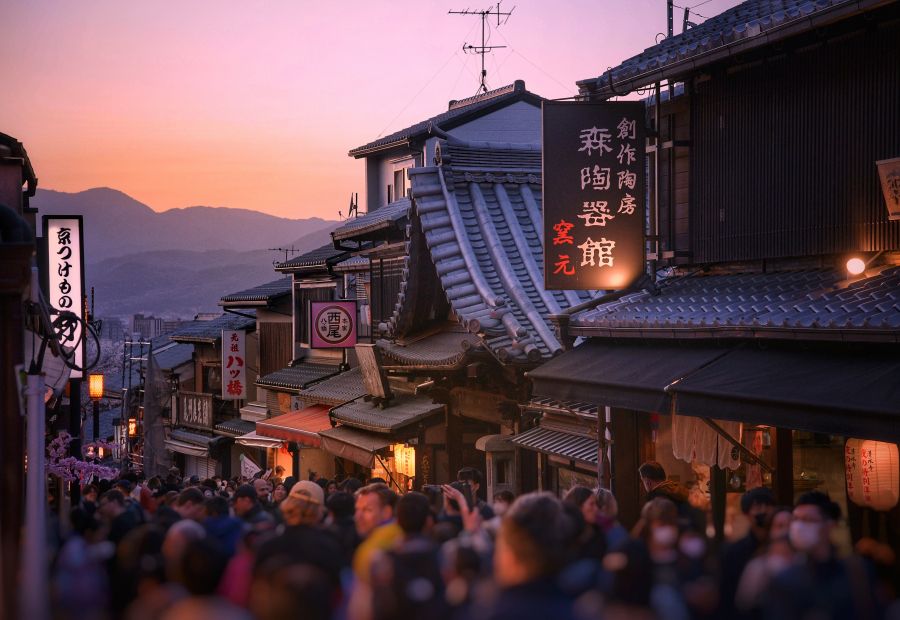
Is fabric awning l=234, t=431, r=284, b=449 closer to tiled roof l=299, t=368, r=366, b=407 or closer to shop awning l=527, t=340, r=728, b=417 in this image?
tiled roof l=299, t=368, r=366, b=407

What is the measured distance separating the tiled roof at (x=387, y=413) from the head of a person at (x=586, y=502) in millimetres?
10497

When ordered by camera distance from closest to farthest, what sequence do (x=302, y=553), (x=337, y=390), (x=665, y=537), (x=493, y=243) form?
(x=302, y=553)
(x=665, y=537)
(x=493, y=243)
(x=337, y=390)

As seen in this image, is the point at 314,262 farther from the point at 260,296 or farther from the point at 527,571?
the point at 527,571

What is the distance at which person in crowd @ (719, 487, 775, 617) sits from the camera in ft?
17.0

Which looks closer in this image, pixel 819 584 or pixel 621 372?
pixel 819 584

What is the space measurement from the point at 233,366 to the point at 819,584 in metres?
34.2

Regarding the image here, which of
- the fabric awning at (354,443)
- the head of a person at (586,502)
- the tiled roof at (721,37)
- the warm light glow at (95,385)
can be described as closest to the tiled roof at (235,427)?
the warm light glow at (95,385)

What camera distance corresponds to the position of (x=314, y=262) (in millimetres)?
32438

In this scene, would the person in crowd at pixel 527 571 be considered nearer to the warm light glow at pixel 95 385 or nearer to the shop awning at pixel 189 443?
the warm light glow at pixel 95 385

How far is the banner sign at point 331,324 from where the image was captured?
27703 mm

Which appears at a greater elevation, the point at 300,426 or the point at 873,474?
the point at 873,474

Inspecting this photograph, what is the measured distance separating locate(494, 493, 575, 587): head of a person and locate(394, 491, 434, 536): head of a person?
81.9 inches

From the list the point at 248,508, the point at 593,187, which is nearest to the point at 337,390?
the point at 593,187

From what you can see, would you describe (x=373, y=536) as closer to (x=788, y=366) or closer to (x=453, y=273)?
(x=788, y=366)
